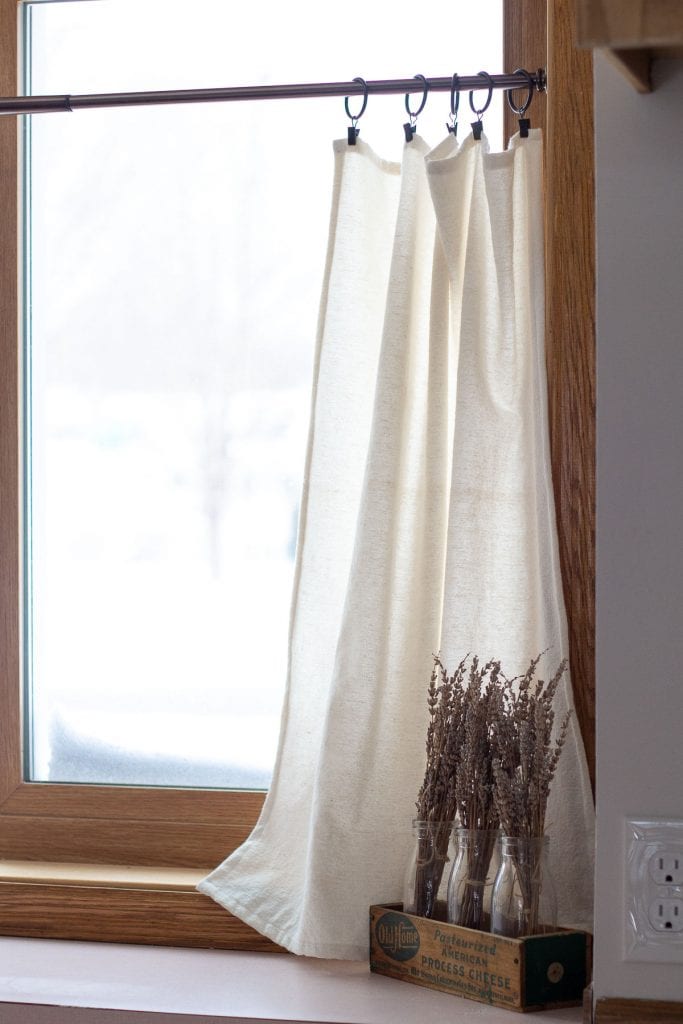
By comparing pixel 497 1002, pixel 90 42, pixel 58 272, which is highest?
pixel 90 42

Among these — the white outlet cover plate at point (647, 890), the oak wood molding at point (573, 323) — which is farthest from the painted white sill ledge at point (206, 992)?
the oak wood molding at point (573, 323)

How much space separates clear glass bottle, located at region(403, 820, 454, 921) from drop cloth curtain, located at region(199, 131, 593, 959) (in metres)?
0.07

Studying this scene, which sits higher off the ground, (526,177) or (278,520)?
(526,177)

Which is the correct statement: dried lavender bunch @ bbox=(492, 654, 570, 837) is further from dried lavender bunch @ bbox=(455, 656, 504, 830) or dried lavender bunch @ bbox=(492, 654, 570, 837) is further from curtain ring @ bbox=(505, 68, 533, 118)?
curtain ring @ bbox=(505, 68, 533, 118)

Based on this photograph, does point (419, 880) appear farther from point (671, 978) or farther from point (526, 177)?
point (526, 177)

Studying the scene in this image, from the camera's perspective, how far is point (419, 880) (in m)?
1.34

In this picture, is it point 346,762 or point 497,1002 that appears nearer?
point 497,1002

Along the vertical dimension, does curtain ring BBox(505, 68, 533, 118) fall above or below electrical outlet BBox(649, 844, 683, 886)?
above

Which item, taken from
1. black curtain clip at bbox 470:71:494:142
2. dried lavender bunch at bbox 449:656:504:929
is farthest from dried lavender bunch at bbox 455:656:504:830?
black curtain clip at bbox 470:71:494:142

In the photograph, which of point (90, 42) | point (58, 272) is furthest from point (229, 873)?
point (90, 42)

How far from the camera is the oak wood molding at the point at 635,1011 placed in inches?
44.1

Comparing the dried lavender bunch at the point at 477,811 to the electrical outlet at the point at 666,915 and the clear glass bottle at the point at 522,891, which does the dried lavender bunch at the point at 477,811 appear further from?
the electrical outlet at the point at 666,915

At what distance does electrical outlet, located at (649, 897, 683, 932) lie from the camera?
3.67 feet

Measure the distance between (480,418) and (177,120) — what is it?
0.70 meters
